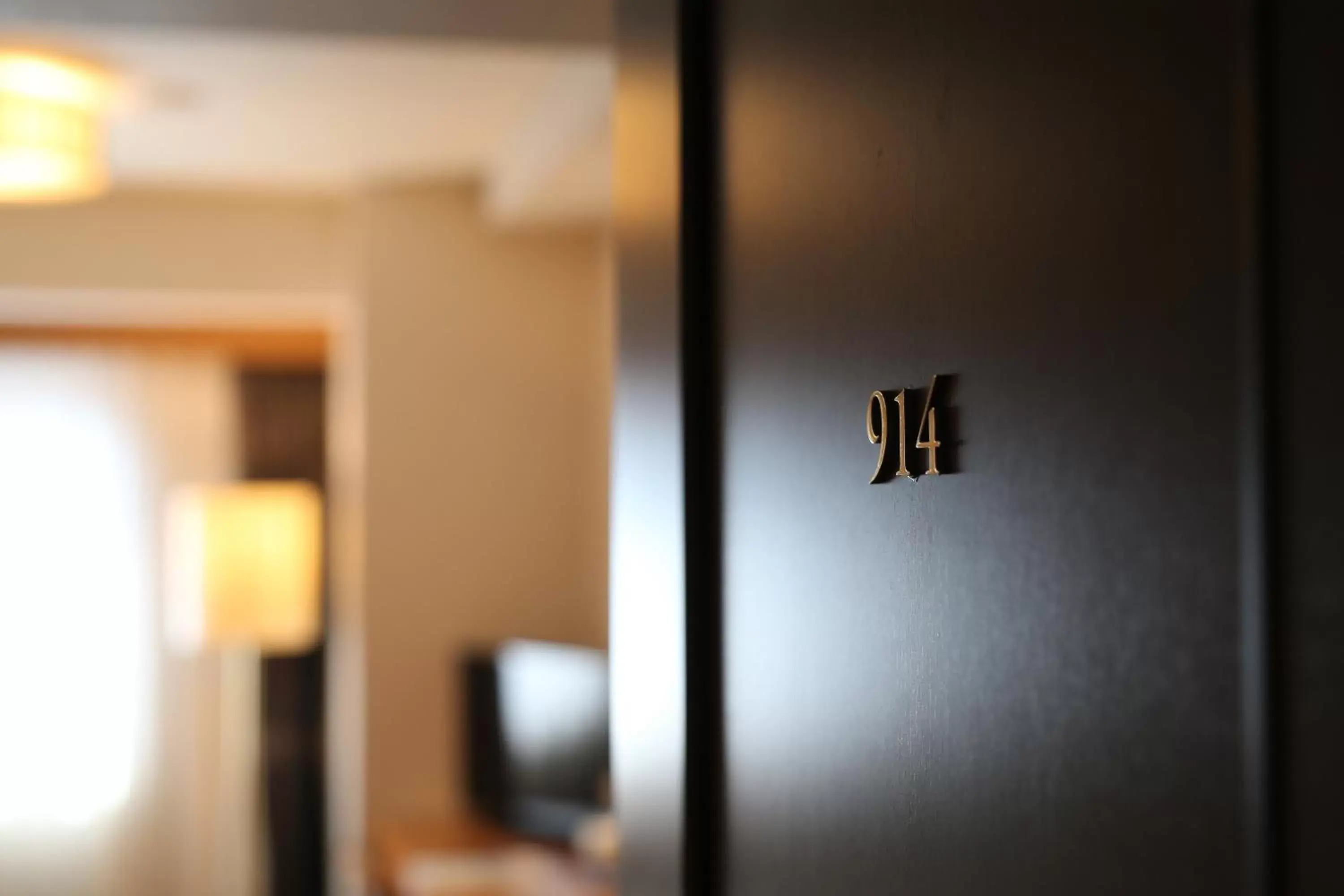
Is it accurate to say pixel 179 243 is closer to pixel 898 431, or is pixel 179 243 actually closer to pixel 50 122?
pixel 50 122

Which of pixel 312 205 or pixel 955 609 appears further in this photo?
pixel 312 205

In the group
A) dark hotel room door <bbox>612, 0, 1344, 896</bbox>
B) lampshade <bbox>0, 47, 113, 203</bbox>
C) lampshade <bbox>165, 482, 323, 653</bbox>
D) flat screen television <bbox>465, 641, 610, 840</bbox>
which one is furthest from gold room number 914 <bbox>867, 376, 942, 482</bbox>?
lampshade <bbox>165, 482, 323, 653</bbox>

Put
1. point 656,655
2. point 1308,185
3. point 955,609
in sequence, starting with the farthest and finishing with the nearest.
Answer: point 656,655 → point 955,609 → point 1308,185

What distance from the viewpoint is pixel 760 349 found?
101 cm

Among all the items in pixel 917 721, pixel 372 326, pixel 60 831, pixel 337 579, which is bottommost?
pixel 60 831

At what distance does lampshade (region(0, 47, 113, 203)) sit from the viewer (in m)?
3.04

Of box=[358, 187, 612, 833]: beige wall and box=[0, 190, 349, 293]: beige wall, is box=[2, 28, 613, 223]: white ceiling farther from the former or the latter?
box=[358, 187, 612, 833]: beige wall

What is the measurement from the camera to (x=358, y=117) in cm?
355

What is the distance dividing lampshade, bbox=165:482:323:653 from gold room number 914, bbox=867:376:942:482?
4.03 meters

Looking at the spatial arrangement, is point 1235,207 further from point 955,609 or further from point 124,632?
point 124,632

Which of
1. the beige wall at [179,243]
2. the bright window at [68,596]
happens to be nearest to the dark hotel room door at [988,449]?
the beige wall at [179,243]

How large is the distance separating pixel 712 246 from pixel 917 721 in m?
0.44

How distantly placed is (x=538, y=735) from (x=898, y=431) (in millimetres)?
3213

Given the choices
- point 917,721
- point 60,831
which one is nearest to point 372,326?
point 60,831
